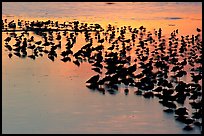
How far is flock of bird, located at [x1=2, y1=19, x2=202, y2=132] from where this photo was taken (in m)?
18.6

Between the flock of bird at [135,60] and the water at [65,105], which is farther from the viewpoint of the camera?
the flock of bird at [135,60]

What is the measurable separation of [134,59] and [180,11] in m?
22.4

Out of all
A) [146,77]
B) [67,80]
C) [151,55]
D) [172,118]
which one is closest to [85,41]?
[151,55]

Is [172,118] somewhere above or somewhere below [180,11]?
below

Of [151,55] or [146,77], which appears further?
[151,55]

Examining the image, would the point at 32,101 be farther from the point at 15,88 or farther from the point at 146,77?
the point at 146,77

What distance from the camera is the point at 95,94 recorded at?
20203 mm

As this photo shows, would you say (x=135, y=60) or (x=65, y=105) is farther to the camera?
(x=135, y=60)

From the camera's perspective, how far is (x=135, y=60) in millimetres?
27391

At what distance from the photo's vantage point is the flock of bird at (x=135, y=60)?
732 inches

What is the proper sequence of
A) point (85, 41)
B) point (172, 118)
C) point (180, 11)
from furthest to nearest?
point (180, 11), point (85, 41), point (172, 118)

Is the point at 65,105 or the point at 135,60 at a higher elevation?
the point at 135,60

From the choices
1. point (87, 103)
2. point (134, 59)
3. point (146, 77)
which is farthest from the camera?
point (134, 59)

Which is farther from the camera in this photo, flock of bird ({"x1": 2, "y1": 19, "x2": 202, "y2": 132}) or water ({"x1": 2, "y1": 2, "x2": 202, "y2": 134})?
flock of bird ({"x1": 2, "y1": 19, "x2": 202, "y2": 132})
